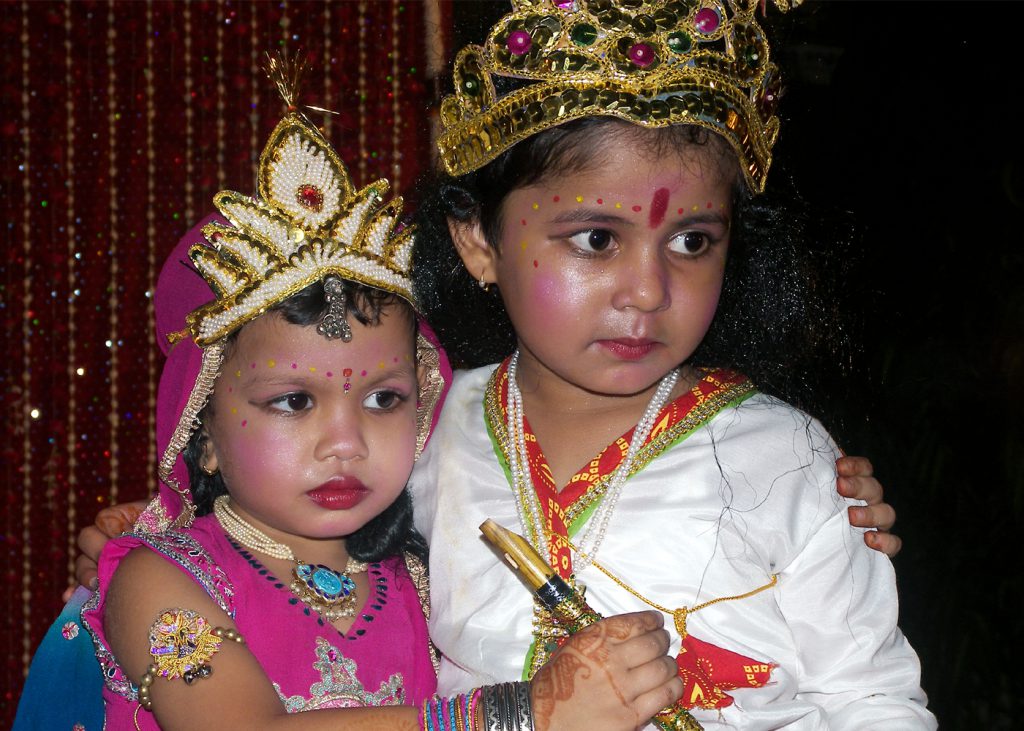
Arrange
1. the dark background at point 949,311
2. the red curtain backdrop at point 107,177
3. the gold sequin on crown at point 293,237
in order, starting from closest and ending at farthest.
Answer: the gold sequin on crown at point 293,237, the red curtain backdrop at point 107,177, the dark background at point 949,311

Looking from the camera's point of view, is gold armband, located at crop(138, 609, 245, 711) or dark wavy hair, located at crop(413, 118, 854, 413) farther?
dark wavy hair, located at crop(413, 118, 854, 413)

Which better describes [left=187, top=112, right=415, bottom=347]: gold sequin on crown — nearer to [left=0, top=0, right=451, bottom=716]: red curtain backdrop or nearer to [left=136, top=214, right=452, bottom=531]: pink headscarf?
[left=136, top=214, right=452, bottom=531]: pink headscarf

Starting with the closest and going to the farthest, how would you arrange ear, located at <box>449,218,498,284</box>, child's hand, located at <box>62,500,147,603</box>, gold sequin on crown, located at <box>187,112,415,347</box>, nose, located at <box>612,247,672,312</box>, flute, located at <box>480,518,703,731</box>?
flute, located at <box>480,518,703,731</box> → nose, located at <box>612,247,672,312</box> → gold sequin on crown, located at <box>187,112,415,347</box> → ear, located at <box>449,218,498,284</box> → child's hand, located at <box>62,500,147,603</box>

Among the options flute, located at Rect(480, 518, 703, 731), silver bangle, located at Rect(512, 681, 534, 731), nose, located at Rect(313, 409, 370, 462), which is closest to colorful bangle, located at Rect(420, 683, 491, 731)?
silver bangle, located at Rect(512, 681, 534, 731)

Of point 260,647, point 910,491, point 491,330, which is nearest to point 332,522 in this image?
point 260,647

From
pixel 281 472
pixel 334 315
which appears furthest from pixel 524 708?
pixel 334 315

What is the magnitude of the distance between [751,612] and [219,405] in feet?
2.46

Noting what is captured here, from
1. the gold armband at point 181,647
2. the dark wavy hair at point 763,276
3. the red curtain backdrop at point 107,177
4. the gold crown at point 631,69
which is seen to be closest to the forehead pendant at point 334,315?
the dark wavy hair at point 763,276

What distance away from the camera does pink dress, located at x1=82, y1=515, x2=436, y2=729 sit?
1.39m

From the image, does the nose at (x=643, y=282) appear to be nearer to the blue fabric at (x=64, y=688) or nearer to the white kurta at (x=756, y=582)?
the white kurta at (x=756, y=582)

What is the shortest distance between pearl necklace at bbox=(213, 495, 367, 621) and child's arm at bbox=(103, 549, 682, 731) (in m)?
0.14

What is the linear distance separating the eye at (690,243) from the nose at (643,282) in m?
0.04

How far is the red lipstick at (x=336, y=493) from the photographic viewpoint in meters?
1.41

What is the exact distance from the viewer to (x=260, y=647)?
1400 millimetres
